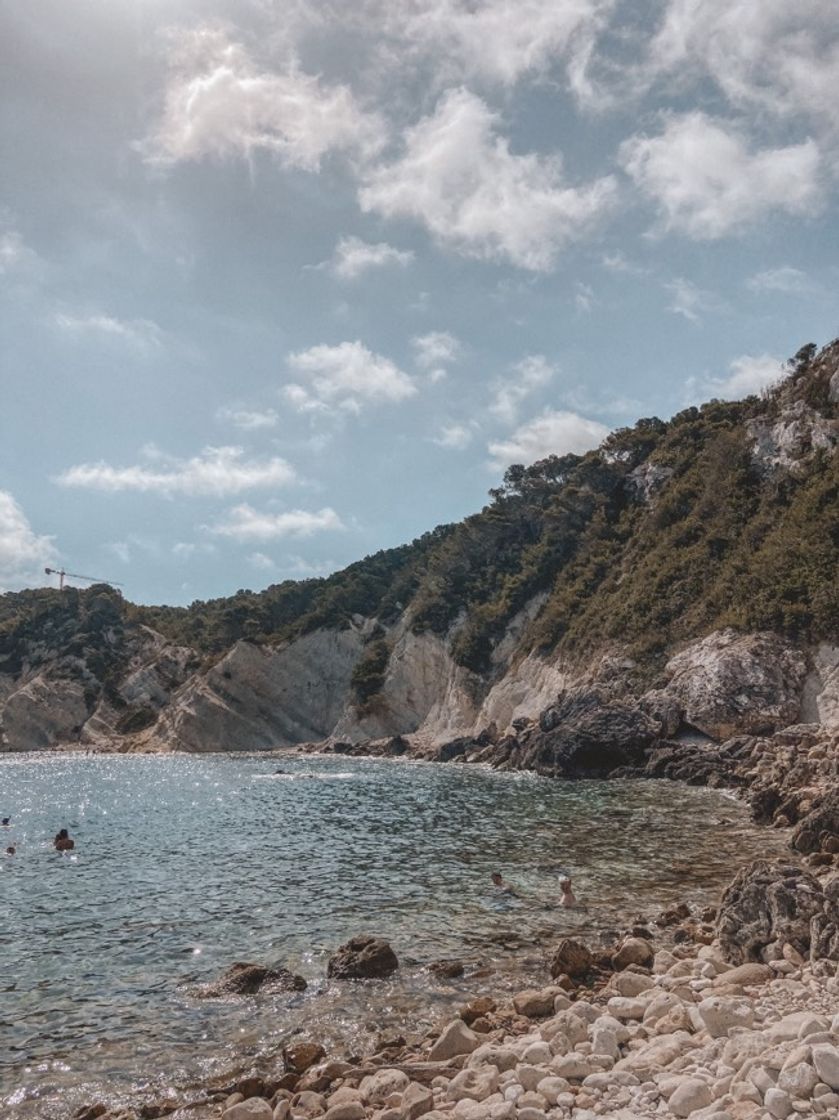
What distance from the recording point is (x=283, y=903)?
62.3 ft

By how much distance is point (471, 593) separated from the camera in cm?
9956

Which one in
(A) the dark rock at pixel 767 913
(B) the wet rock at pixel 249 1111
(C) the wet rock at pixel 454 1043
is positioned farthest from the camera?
(A) the dark rock at pixel 767 913

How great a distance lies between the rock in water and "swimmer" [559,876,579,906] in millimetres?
5291

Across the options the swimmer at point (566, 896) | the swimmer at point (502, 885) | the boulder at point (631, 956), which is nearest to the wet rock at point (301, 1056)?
the boulder at point (631, 956)

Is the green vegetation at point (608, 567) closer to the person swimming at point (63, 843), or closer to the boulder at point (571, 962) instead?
the boulder at point (571, 962)

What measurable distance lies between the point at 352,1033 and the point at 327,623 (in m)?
100

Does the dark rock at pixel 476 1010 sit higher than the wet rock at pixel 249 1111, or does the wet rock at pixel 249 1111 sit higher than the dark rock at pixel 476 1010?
the wet rock at pixel 249 1111

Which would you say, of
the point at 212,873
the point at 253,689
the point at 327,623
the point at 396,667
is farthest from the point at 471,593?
the point at 212,873

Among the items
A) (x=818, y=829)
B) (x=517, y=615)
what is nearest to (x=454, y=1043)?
(x=818, y=829)

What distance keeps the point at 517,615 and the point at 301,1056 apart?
81130 millimetres

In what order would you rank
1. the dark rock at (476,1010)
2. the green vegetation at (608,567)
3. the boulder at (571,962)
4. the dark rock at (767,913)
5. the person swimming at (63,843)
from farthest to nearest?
1. the green vegetation at (608,567)
2. the person swimming at (63,843)
3. the boulder at (571,962)
4. the dark rock at (767,913)
5. the dark rock at (476,1010)

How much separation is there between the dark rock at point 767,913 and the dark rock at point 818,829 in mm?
9111

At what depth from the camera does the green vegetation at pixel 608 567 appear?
189 feet

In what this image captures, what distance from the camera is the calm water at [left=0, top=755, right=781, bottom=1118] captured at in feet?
38.0
